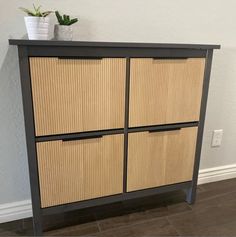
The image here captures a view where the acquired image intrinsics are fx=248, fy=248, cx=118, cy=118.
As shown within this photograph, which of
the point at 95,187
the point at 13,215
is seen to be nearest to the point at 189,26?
the point at 95,187

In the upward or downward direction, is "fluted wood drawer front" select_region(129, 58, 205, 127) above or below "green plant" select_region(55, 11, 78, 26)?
below

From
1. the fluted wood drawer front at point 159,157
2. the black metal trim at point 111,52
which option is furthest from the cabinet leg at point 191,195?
the black metal trim at point 111,52

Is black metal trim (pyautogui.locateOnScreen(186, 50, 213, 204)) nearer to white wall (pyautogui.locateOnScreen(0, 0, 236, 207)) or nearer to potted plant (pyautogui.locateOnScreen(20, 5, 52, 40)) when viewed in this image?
white wall (pyautogui.locateOnScreen(0, 0, 236, 207))

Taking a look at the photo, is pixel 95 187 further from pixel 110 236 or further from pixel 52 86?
pixel 52 86

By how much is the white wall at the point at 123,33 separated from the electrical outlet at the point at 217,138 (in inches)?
2.3

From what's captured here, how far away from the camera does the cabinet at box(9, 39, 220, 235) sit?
Result: 114cm

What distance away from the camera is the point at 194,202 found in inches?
65.5

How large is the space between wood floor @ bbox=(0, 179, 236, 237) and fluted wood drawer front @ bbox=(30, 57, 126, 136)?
599 millimetres

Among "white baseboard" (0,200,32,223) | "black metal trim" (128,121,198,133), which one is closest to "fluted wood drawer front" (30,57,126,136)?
"black metal trim" (128,121,198,133)

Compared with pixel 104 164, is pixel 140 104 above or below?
above

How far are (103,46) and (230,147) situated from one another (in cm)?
138

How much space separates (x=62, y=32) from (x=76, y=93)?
0.32 meters

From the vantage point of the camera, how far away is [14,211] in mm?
1479

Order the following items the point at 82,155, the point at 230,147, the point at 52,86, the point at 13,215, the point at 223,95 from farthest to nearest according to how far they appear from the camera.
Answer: the point at 230,147 → the point at 223,95 → the point at 13,215 → the point at 82,155 → the point at 52,86
